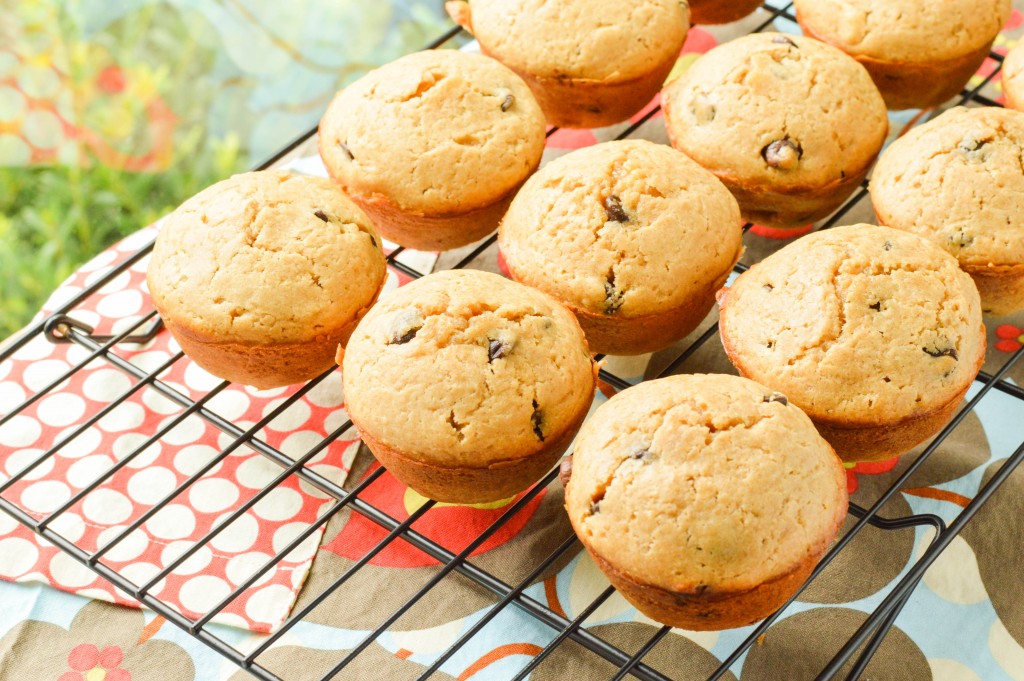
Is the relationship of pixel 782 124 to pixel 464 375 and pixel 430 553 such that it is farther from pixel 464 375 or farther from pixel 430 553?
pixel 430 553

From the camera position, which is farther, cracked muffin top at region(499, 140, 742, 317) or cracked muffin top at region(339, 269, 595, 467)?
cracked muffin top at region(499, 140, 742, 317)

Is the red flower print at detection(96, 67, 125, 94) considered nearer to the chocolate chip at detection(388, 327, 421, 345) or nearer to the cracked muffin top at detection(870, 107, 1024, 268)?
the chocolate chip at detection(388, 327, 421, 345)

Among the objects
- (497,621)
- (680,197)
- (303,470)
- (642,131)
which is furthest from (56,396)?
(642,131)

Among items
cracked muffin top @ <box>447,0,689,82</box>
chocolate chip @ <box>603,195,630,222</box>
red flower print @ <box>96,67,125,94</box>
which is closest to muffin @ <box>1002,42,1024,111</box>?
cracked muffin top @ <box>447,0,689,82</box>

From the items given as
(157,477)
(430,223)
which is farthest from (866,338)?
(157,477)

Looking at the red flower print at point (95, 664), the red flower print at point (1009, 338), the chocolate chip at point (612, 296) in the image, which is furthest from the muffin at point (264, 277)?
the red flower print at point (1009, 338)

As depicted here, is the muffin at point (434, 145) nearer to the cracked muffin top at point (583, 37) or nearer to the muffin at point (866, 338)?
the cracked muffin top at point (583, 37)
